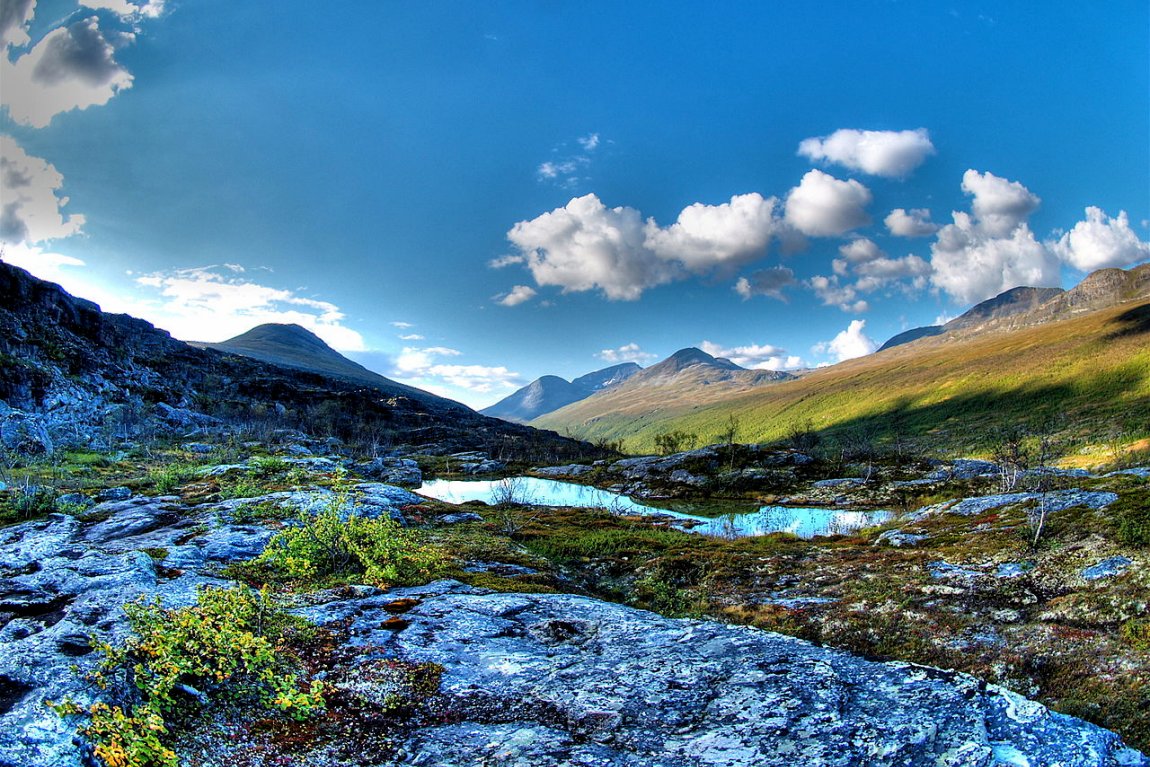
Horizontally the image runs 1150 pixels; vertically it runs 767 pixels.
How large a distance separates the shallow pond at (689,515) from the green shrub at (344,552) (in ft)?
183

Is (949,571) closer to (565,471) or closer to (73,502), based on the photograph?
(73,502)

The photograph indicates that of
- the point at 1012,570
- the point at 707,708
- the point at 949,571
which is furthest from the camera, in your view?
the point at 949,571

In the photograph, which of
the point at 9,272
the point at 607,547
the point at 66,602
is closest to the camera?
the point at 66,602

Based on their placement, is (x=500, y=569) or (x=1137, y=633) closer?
(x=1137, y=633)

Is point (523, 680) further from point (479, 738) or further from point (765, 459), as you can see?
point (765, 459)

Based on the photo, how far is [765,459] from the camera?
14000cm

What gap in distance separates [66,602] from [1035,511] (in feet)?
168

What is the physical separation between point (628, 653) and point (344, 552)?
39.5 feet

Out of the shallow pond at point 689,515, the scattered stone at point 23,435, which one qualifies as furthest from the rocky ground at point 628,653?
the scattered stone at point 23,435

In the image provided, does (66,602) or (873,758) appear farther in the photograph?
(66,602)

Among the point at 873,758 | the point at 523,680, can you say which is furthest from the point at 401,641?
the point at 873,758

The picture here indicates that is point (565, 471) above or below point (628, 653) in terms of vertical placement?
below

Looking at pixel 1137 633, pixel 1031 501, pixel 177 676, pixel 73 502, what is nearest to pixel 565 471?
pixel 1031 501

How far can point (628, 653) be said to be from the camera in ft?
39.5
